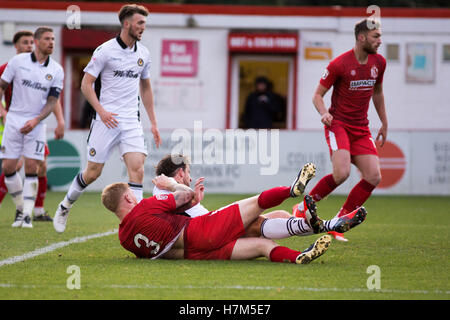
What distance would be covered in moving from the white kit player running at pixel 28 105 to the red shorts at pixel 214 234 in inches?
135

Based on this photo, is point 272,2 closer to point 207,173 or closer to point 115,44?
point 207,173

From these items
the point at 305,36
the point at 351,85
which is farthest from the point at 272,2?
the point at 351,85

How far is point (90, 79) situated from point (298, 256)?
2895 mm

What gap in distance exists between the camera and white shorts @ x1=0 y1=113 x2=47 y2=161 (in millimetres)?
9070

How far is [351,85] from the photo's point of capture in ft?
26.5

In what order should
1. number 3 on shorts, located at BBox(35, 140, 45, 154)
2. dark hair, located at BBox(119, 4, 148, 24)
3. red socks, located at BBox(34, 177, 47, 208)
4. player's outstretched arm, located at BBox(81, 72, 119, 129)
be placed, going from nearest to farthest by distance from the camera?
1. player's outstretched arm, located at BBox(81, 72, 119, 129)
2. dark hair, located at BBox(119, 4, 148, 24)
3. number 3 on shorts, located at BBox(35, 140, 45, 154)
4. red socks, located at BBox(34, 177, 47, 208)

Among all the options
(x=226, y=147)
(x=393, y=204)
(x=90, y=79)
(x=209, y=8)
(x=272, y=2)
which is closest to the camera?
(x=90, y=79)

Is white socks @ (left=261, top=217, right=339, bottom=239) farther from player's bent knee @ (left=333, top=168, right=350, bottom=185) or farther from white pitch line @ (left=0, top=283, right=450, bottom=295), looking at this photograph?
player's bent knee @ (left=333, top=168, right=350, bottom=185)

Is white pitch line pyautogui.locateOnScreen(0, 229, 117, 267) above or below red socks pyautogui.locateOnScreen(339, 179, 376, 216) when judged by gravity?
below

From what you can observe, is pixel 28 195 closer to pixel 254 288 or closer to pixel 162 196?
pixel 162 196

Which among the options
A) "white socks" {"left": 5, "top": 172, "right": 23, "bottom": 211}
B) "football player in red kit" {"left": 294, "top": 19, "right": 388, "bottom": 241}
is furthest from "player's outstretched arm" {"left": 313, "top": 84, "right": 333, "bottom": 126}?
"white socks" {"left": 5, "top": 172, "right": 23, "bottom": 211}

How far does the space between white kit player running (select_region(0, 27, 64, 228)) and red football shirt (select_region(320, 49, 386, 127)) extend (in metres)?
3.23

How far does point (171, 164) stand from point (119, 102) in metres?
1.57

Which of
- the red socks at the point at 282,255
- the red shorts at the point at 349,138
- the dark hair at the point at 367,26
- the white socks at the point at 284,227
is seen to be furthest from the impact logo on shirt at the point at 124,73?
the red socks at the point at 282,255
